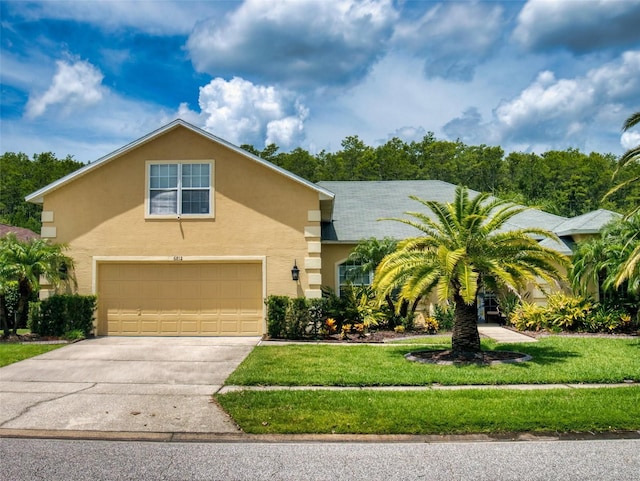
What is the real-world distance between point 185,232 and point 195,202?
941mm

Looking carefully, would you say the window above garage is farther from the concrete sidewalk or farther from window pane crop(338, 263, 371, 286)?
the concrete sidewalk

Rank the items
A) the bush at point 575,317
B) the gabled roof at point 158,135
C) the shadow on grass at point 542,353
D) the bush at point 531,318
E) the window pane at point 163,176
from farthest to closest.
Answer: the bush at point 531,318 < the window pane at point 163,176 < the bush at point 575,317 < the gabled roof at point 158,135 < the shadow on grass at point 542,353

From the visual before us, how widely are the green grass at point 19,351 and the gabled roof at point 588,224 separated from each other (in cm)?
1599

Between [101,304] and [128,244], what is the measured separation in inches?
76.8

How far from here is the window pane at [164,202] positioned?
16156mm

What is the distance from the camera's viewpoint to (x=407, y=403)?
8.08m

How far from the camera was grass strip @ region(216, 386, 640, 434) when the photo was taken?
6.98 metres

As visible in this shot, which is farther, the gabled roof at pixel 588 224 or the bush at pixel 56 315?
the gabled roof at pixel 588 224

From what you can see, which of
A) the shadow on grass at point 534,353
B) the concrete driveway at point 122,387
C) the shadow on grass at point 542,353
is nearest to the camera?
the concrete driveway at point 122,387

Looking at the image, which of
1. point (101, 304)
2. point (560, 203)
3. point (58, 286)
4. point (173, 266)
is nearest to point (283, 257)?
point (173, 266)

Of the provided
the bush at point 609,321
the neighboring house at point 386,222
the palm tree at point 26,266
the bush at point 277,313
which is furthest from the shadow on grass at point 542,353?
the palm tree at point 26,266

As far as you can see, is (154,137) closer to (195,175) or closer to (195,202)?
(195,175)

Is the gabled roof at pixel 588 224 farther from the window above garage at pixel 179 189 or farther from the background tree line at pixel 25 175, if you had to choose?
the background tree line at pixel 25 175

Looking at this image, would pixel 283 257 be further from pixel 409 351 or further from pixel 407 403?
pixel 407 403
